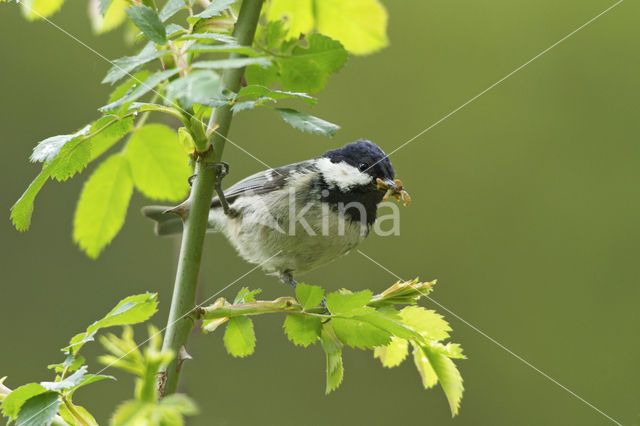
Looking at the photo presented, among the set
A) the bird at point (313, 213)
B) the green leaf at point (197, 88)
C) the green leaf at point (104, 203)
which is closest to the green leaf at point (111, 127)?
the green leaf at point (104, 203)

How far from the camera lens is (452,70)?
3389mm

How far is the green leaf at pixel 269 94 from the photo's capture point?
2.09 feet

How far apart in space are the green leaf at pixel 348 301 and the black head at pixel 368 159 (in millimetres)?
1031

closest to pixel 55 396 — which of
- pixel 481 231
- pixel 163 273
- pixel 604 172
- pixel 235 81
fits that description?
pixel 235 81

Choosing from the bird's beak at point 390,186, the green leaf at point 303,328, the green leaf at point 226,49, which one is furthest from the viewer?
the bird's beak at point 390,186

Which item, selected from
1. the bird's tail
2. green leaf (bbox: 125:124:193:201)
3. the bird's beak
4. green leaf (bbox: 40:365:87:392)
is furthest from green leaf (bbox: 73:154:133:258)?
the bird's tail

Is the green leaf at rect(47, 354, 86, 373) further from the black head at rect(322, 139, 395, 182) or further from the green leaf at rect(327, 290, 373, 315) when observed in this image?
the black head at rect(322, 139, 395, 182)

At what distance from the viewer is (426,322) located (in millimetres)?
914

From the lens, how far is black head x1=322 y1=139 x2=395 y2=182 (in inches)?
71.7

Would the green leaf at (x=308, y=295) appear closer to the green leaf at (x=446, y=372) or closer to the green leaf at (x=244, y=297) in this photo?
the green leaf at (x=244, y=297)

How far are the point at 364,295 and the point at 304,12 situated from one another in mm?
413

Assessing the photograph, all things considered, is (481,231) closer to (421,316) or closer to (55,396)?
(421,316)

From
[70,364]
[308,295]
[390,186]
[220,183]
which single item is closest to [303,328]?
[308,295]

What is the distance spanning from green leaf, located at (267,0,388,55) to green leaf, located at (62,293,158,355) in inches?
16.4
